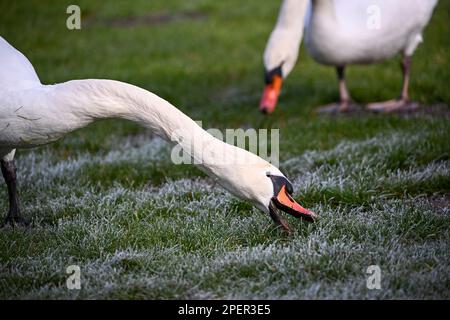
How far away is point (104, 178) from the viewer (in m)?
5.65

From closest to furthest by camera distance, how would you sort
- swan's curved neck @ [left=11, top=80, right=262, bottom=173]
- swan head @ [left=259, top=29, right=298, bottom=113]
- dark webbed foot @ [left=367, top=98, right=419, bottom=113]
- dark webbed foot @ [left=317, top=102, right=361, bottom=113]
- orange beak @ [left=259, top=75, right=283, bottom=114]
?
swan's curved neck @ [left=11, top=80, right=262, bottom=173] < swan head @ [left=259, top=29, right=298, bottom=113] < orange beak @ [left=259, top=75, right=283, bottom=114] < dark webbed foot @ [left=367, top=98, right=419, bottom=113] < dark webbed foot @ [left=317, top=102, right=361, bottom=113]

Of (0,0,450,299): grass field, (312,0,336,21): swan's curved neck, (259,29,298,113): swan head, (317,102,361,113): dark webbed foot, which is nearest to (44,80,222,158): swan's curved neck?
(0,0,450,299): grass field

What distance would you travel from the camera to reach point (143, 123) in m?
3.93

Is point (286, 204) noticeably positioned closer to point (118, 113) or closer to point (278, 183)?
point (278, 183)

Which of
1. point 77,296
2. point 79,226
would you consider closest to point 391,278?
point 77,296

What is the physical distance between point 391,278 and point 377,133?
3123 mm

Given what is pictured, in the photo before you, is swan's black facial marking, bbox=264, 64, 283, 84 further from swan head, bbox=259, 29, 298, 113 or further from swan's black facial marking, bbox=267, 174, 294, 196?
swan's black facial marking, bbox=267, 174, 294, 196

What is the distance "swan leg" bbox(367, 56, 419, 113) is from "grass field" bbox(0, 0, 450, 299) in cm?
20

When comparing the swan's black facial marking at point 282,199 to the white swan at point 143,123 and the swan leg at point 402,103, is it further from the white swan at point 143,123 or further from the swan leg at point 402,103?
the swan leg at point 402,103

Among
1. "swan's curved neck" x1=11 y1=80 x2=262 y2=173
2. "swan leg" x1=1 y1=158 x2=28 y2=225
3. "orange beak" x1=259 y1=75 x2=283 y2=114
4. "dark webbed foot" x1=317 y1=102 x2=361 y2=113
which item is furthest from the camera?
"dark webbed foot" x1=317 y1=102 x2=361 y2=113

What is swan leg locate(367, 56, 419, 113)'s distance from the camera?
24.2ft

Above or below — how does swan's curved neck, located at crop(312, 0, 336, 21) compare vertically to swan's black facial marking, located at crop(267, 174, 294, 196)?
above

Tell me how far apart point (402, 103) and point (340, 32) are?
3.77 ft

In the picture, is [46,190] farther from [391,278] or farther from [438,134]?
[438,134]
